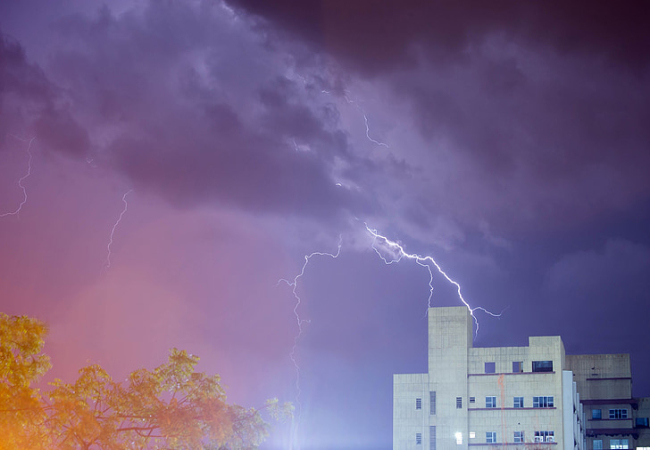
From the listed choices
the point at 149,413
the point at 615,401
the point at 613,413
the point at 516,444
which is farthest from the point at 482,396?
the point at 149,413

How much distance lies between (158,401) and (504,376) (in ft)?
223

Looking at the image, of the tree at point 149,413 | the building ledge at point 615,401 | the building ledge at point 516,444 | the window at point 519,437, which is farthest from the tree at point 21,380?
the building ledge at point 615,401

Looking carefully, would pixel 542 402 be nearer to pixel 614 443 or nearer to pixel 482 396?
pixel 482 396

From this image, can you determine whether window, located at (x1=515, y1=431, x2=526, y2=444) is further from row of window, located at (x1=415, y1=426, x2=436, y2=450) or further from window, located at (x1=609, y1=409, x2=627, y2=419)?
window, located at (x1=609, y1=409, x2=627, y2=419)

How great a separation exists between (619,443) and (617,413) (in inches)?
148

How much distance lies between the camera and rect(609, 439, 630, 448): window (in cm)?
10094

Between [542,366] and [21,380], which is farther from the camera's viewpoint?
[542,366]

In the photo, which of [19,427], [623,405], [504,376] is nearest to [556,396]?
[504,376]

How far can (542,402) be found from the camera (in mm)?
83562

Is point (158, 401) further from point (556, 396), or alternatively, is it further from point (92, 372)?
point (556, 396)

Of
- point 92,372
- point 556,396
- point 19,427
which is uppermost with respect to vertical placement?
point 556,396

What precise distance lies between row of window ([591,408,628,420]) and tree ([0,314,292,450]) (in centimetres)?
8903

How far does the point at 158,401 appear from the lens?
23375 mm

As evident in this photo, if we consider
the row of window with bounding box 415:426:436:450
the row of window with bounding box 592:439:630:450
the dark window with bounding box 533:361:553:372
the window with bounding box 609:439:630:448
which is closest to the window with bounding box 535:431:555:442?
the dark window with bounding box 533:361:553:372
